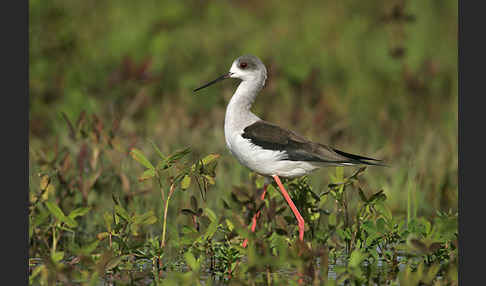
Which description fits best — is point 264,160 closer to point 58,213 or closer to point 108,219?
point 108,219

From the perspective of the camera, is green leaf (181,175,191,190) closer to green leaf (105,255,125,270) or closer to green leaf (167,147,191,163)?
green leaf (167,147,191,163)

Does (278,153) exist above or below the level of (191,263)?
above

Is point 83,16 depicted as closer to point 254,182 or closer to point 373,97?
point 373,97

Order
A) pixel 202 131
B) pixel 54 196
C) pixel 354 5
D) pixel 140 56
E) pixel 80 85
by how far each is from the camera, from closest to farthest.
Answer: pixel 54 196 → pixel 202 131 → pixel 80 85 → pixel 140 56 → pixel 354 5

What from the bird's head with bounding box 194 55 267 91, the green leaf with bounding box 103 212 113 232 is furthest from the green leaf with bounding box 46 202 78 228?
the bird's head with bounding box 194 55 267 91

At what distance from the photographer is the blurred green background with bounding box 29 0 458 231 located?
6910 millimetres

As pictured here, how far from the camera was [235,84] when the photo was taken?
9.11 metres

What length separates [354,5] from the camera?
1195cm

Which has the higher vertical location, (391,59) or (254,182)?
(391,59)

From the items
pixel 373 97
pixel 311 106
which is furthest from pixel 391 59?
pixel 311 106

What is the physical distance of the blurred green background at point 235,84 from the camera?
272 inches

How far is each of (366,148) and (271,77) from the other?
175 centimetres

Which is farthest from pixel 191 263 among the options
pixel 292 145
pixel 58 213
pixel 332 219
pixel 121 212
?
pixel 332 219

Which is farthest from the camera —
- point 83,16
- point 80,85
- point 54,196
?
point 83,16
